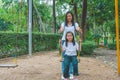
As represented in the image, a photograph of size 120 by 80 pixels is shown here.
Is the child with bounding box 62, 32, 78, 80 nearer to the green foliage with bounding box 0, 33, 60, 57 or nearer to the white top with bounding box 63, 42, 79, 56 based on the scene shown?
the white top with bounding box 63, 42, 79, 56

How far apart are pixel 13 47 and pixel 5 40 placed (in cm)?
100

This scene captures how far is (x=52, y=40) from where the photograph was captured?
2567cm

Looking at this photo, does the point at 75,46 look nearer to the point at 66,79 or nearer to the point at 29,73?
the point at 66,79

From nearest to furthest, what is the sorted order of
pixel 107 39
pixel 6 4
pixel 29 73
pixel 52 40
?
1. pixel 29 73
2. pixel 52 40
3. pixel 6 4
4. pixel 107 39

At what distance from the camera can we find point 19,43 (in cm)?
1784

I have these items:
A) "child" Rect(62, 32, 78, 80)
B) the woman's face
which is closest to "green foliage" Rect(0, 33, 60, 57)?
the woman's face

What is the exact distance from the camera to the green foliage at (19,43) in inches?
622

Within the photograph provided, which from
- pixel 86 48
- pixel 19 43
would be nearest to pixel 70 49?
pixel 86 48

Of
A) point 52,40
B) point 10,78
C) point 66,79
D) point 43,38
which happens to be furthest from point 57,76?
point 52,40

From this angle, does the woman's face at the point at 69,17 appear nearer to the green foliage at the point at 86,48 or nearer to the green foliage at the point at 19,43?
the green foliage at the point at 19,43

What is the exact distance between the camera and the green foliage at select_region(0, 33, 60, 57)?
15.8 meters

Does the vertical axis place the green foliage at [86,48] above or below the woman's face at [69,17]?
below

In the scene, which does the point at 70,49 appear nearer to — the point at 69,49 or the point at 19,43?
the point at 69,49

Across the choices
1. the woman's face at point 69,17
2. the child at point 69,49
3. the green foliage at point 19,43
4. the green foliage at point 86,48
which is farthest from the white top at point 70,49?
the green foliage at point 86,48
